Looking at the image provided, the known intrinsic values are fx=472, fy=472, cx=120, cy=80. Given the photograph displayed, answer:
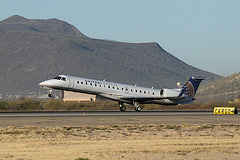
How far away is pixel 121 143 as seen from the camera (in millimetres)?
22781

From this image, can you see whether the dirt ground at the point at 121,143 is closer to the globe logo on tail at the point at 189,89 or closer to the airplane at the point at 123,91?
the airplane at the point at 123,91

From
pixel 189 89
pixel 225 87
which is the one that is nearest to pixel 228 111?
pixel 189 89

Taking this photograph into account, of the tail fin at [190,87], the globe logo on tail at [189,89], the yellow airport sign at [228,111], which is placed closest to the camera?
the yellow airport sign at [228,111]

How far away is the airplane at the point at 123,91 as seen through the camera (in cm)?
5253

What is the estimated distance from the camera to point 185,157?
738 inches

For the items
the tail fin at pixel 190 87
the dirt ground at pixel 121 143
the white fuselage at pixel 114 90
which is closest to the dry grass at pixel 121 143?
the dirt ground at pixel 121 143

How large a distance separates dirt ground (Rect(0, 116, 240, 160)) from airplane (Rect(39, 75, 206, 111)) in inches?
866

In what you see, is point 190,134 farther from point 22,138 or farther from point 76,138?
point 22,138

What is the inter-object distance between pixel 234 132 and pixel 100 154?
1282 cm

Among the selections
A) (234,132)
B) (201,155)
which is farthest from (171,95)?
(201,155)

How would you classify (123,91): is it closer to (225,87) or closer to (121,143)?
(121,143)

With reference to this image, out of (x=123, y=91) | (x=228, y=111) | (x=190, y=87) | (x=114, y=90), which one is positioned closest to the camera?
(x=228, y=111)

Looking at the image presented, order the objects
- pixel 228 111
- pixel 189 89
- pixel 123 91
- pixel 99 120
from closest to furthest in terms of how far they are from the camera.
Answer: pixel 99 120 → pixel 228 111 → pixel 123 91 → pixel 189 89

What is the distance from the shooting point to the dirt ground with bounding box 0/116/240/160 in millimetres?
18984
